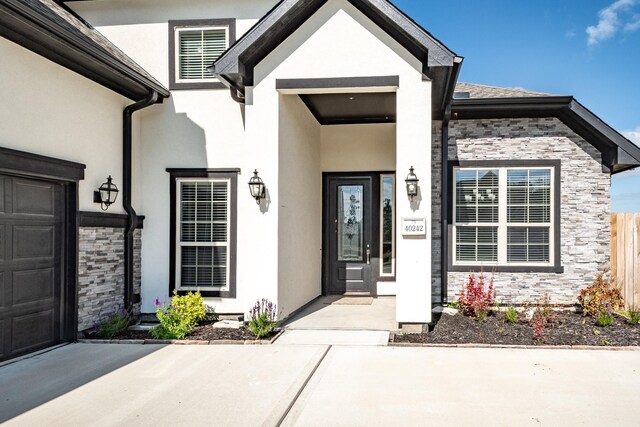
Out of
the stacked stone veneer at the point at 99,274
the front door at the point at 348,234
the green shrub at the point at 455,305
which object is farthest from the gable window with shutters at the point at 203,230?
the green shrub at the point at 455,305

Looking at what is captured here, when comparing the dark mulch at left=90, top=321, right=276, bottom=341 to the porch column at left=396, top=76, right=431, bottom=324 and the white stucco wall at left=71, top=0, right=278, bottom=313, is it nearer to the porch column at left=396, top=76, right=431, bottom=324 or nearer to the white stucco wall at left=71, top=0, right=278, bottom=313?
the white stucco wall at left=71, top=0, right=278, bottom=313

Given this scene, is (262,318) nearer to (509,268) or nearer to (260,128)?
(260,128)

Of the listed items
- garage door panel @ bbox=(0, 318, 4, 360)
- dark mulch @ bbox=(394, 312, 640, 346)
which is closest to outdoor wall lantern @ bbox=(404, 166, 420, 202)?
dark mulch @ bbox=(394, 312, 640, 346)

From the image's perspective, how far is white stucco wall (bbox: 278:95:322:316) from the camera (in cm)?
852

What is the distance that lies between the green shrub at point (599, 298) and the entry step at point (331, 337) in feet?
12.5

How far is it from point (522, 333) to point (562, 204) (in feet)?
10.8

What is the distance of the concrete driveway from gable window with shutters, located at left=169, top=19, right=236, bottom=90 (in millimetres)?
5137

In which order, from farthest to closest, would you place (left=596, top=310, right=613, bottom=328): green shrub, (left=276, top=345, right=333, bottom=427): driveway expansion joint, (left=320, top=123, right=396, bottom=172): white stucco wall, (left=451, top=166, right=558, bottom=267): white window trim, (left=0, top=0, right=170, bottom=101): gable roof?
1. (left=320, top=123, right=396, bottom=172): white stucco wall
2. (left=451, top=166, right=558, bottom=267): white window trim
3. (left=596, top=310, right=613, bottom=328): green shrub
4. (left=0, top=0, right=170, bottom=101): gable roof
5. (left=276, top=345, right=333, bottom=427): driveway expansion joint

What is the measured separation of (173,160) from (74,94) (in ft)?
7.54

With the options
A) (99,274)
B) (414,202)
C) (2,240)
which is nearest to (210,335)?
(99,274)

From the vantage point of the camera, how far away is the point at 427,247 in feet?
25.6

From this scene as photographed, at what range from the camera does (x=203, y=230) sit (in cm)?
962

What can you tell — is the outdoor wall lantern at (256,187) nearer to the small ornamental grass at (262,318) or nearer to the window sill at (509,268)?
the small ornamental grass at (262,318)

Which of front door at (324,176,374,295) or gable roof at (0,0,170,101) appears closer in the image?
gable roof at (0,0,170,101)
